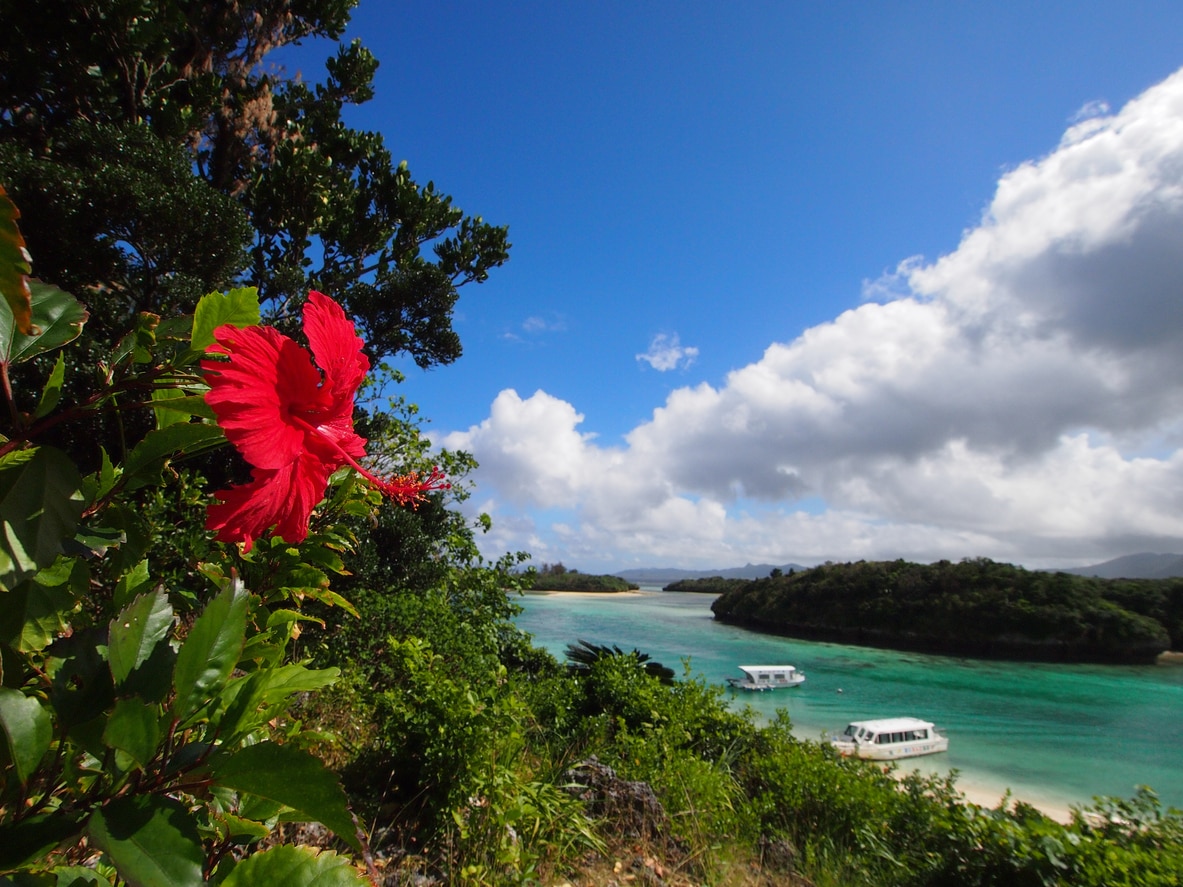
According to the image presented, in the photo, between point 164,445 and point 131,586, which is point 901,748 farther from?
point 164,445

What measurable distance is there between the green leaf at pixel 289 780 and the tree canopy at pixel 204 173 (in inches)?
109

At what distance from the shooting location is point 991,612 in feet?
66.1

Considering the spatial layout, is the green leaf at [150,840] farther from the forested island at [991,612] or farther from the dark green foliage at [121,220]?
the forested island at [991,612]

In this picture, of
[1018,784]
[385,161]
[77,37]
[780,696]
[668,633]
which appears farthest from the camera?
[668,633]

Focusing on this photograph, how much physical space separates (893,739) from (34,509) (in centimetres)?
1248

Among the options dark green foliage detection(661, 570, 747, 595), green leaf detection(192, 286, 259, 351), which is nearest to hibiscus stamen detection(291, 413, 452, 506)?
green leaf detection(192, 286, 259, 351)

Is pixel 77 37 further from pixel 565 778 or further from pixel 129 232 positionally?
pixel 565 778

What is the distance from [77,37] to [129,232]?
5.14 ft

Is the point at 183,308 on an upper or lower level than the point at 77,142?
lower

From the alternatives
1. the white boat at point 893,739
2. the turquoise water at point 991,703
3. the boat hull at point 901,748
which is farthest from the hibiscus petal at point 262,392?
the white boat at point 893,739

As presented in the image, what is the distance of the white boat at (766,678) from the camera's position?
14.0 metres

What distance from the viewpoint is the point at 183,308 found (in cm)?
405

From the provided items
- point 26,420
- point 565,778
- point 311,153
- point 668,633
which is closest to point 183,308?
point 311,153


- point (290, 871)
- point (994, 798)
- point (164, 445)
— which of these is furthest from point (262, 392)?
point (994, 798)
